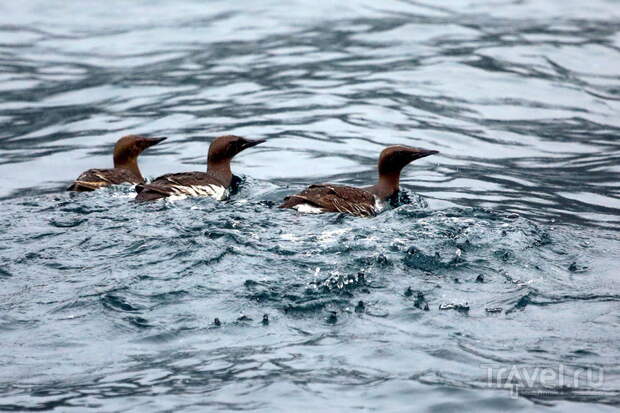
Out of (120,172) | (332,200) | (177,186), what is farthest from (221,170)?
(332,200)

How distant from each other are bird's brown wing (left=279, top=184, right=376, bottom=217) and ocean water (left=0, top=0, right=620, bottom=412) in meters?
0.16

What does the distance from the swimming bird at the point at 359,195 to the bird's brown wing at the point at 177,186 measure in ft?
3.42

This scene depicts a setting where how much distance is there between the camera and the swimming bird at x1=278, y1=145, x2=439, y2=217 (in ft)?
35.0

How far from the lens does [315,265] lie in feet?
29.4

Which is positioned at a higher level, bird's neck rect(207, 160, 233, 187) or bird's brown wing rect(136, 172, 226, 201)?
bird's brown wing rect(136, 172, 226, 201)

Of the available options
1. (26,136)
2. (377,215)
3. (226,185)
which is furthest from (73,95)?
→ (377,215)

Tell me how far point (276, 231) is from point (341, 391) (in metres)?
3.29

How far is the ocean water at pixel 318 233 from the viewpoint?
7.09m

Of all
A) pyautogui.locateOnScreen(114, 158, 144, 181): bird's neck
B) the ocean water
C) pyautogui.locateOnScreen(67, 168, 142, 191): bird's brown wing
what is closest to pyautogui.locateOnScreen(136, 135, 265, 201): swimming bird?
the ocean water

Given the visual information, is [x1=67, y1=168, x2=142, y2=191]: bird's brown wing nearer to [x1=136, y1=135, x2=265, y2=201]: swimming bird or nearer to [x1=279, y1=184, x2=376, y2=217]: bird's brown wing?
[x1=136, y1=135, x2=265, y2=201]: swimming bird

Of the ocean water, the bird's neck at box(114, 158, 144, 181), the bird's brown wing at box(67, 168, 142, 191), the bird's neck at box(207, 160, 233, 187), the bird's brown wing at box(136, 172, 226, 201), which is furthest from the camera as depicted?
the bird's neck at box(114, 158, 144, 181)

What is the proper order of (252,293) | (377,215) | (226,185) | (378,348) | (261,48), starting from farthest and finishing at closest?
(261,48) → (226,185) → (377,215) → (252,293) → (378,348)

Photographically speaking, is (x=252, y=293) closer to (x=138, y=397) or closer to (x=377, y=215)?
(x=138, y=397)

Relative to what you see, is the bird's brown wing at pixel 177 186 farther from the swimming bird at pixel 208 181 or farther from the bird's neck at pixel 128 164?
the bird's neck at pixel 128 164
